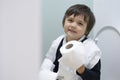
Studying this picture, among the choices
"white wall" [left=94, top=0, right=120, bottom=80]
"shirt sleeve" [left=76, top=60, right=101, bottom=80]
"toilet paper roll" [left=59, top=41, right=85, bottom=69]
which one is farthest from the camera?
"white wall" [left=94, top=0, right=120, bottom=80]

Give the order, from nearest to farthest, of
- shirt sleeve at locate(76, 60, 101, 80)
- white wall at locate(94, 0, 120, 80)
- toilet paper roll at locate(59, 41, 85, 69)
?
toilet paper roll at locate(59, 41, 85, 69) → shirt sleeve at locate(76, 60, 101, 80) → white wall at locate(94, 0, 120, 80)

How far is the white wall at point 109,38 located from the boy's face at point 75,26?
227 mm

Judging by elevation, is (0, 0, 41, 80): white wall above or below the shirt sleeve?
above

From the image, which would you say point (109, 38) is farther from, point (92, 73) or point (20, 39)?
point (20, 39)

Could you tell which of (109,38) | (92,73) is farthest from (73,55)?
(109,38)

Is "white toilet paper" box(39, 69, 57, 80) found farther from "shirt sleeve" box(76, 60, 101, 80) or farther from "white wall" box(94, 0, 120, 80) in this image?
"white wall" box(94, 0, 120, 80)

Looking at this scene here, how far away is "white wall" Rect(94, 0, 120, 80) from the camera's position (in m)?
1.13

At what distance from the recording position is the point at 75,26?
3.11ft

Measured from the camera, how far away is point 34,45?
0.83 meters

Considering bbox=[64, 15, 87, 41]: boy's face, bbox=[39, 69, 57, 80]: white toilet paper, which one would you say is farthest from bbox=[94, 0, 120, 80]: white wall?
bbox=[39, 69, 57, 80]: white toilet paper

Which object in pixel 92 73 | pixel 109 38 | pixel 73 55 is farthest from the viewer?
pixel 109 38

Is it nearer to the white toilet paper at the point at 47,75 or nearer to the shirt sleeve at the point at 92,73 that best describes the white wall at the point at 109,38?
the shirt sleeve at the point at 92,73

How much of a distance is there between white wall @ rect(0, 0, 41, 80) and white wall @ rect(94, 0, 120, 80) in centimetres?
42

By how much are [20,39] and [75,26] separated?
23 centimetres
